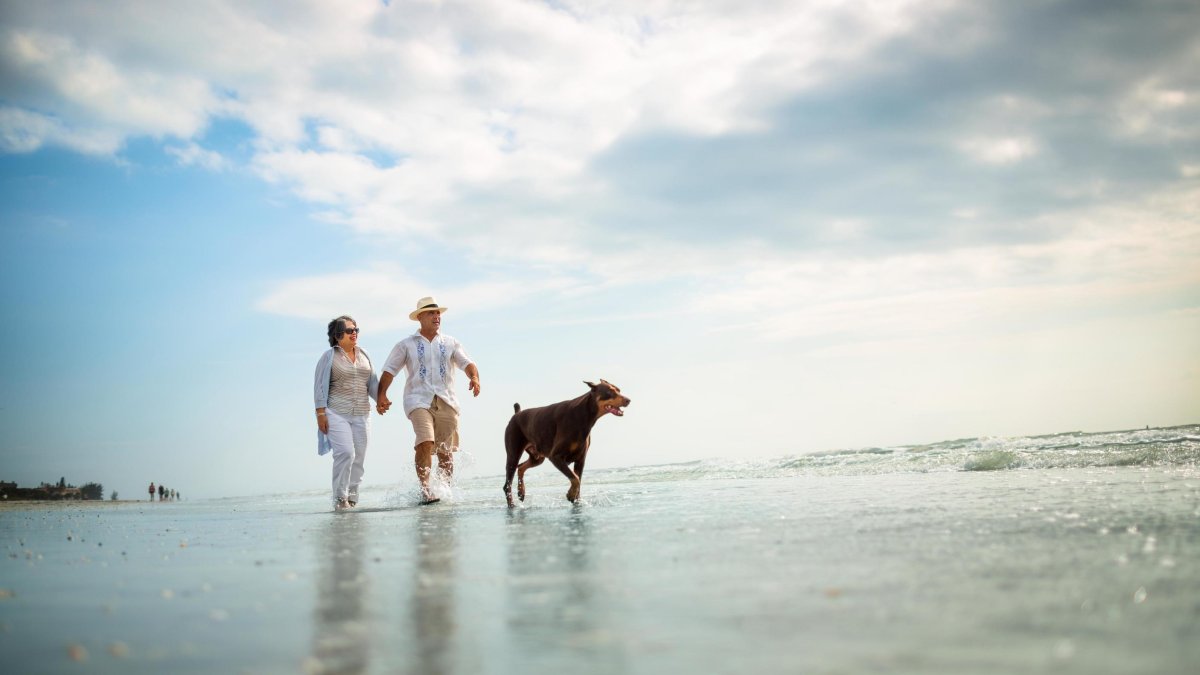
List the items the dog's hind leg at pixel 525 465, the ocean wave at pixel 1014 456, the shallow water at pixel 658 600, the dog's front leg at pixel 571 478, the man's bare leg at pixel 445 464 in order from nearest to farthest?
the shallow water at pixel 658 600
the dog's front leg at pixel 571 478
the dog's hind leg at pixel 525 465
the man's bare leg at pixel 445 464
the ocean wave at pixel 1014 456

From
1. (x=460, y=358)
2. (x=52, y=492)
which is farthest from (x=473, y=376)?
(x=52, y=492)

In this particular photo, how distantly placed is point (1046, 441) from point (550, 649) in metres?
19.2

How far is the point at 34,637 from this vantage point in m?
2.32

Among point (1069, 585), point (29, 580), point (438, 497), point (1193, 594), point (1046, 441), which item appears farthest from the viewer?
point (1046, 441)

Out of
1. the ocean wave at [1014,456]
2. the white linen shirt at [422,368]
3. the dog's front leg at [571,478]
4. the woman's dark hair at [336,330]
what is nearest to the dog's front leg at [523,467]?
the dog's front leg at [571,478]

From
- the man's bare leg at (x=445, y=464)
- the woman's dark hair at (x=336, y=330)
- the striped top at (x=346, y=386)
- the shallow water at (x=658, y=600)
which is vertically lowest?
the shallow water at (x=658, y=600)

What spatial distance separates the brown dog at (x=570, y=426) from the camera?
8.04 metres

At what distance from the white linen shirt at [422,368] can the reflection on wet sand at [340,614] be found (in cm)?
514

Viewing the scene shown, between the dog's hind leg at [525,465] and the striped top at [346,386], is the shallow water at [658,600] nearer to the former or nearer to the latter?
the dog's hind leg at [525,465]

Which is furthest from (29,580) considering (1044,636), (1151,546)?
(1151,546)

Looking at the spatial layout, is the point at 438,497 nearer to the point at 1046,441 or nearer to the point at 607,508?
the point at 607,508

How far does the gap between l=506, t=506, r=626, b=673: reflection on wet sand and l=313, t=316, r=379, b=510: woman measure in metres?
5.66

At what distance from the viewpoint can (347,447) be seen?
31.0 feet

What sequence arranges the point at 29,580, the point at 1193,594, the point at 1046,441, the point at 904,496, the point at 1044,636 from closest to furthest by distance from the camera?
the point at 1044,636 < the point at 1193,594 < the point at 29,580 < the point at 904,496 < the point at 1046,441
